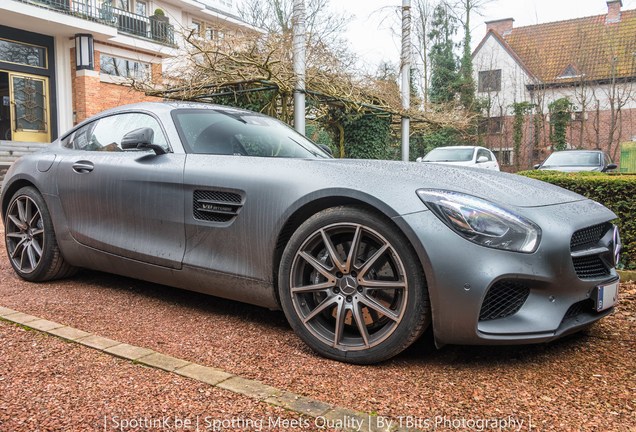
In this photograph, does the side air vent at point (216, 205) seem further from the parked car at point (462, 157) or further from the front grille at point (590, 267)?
the parked car at point (462, 157)

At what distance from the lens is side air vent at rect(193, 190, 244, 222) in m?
3.08

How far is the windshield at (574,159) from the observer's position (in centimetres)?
1516

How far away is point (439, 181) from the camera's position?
2.66m

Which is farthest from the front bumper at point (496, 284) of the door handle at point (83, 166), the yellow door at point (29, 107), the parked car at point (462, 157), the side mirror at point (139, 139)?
the yellow door at point (29, 107)

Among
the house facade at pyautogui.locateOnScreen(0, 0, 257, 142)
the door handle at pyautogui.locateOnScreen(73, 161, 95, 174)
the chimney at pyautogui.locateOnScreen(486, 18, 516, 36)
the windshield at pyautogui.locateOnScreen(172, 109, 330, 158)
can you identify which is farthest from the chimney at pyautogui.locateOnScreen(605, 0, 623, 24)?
the door handle at pyautogui.locateOnScreen(73, 161, 95, 174)

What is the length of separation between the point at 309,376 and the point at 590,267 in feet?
4.89

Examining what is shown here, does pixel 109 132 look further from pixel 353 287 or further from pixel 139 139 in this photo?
pixel 353 287

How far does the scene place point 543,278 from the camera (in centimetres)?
239

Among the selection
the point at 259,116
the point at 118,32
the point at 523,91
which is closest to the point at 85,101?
the point at 118,32

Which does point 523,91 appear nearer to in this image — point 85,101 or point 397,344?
point 85,101

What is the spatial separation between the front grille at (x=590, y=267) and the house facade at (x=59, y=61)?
53.9 feet

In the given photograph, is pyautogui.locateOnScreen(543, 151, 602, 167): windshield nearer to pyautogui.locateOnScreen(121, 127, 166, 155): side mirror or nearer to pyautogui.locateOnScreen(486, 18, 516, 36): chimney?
pyautogui.locateOnScreen(121, 127, 166, 155): side mirror

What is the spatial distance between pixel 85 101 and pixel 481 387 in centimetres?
2079

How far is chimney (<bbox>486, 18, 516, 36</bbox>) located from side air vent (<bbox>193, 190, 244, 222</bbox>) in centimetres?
3592
